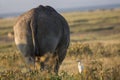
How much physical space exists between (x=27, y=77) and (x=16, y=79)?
0.78 feet

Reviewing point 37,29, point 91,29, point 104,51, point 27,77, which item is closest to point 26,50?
point 37,29

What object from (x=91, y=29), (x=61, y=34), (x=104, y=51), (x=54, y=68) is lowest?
(x=91, y=29)

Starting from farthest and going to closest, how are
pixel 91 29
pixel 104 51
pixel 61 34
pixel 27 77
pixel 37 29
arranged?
pixel 91 29 < pixel 104 51 < pixel 61 34 < pixel 37 29 < pixel 27 77

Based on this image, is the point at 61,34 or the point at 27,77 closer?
the point at 27,77

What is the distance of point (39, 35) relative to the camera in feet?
35.2

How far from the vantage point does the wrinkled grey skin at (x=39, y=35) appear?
35.1 ft

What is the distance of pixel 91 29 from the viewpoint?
1576 inches

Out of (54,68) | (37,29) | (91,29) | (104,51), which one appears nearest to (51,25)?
(37,29)

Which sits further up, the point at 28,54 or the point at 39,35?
the point at 39,35

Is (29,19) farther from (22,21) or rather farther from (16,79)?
(16,79)

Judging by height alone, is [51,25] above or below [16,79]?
above

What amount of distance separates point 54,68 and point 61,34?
0.82 metres

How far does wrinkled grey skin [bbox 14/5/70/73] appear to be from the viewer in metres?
10.7

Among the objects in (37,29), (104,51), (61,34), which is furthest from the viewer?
(104,51)
